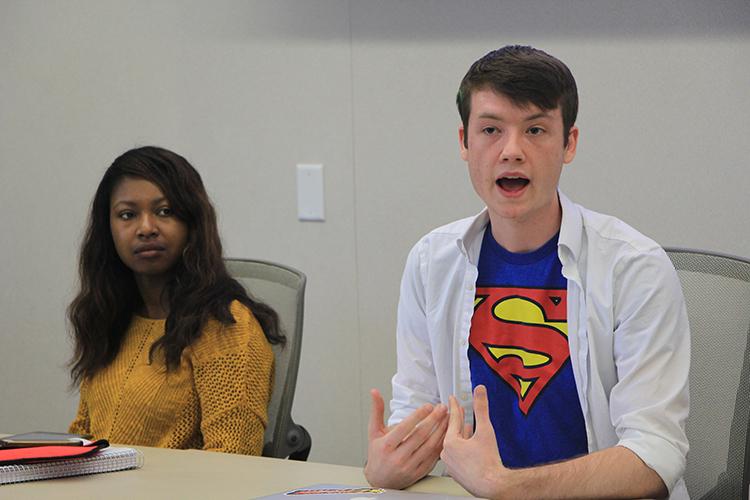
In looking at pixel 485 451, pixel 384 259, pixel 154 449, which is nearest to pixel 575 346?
pixel 485 451

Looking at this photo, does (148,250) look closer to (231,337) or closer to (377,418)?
(231,337)

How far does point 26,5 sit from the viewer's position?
12.1 feet

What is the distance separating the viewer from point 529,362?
1.94 metres

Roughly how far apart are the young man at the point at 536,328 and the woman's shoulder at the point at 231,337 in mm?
374

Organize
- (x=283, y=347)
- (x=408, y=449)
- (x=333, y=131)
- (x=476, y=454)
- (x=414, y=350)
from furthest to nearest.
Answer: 1. (x=333, y=131)
2. (x=283, y=347)
3. (x=414, y=350)
4. (x=408, y=449)
5. (x=476, y=454)

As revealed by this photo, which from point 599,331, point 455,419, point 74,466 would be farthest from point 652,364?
point 74,466

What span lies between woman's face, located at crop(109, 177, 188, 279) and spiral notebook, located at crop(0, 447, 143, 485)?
576mm

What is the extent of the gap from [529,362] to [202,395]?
0.73 meters

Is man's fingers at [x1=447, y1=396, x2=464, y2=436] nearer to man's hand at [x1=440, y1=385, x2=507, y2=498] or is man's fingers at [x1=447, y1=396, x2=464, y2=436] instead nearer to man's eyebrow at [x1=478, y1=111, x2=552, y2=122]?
man's hand at [x1=440, y1=385, x2=507, y2=498]

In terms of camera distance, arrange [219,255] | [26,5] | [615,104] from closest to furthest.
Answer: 1. [219,255]
2. [615,104]
3. [26,5]

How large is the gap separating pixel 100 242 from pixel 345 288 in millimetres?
1004

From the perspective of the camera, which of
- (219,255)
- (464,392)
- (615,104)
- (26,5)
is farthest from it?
(26,5)

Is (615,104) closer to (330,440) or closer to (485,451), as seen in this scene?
(330,440)

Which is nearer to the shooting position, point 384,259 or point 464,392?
point 464,392
